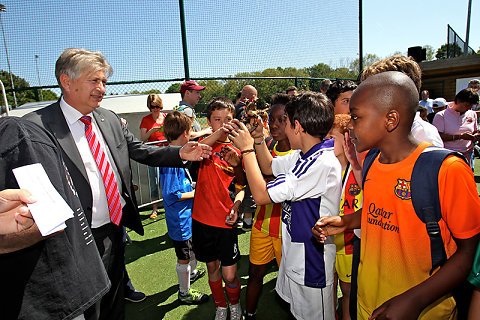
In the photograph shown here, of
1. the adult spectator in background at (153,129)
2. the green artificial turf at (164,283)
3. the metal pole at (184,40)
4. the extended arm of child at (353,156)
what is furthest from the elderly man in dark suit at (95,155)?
the metal pole at (184,40)

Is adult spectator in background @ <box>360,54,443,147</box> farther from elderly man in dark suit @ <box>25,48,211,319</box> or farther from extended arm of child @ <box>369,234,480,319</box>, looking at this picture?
elderly man in dark suit @ <box>25,48,211,319</box>

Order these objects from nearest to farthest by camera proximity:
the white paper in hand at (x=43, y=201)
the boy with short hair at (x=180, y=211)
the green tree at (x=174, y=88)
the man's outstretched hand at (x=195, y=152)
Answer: the white paper in hand at (x=43, y=201) → the man's outstretched hand at (x=195, y=152) → the boy with short hair at (x=180, y=211) → the green tree at (x=174, y=88)

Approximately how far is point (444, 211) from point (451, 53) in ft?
71.7

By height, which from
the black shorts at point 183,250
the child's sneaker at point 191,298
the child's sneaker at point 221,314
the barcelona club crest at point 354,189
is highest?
the barcelona club crest at point 354,189

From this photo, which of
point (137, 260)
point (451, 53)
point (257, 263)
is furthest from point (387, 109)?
point (451, 53)

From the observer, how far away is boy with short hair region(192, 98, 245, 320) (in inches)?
104

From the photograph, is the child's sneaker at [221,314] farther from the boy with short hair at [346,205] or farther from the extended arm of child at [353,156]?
the extended arm of child at [353,156]

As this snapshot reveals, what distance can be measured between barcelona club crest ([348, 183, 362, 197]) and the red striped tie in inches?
74.8

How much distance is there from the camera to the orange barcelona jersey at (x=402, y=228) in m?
1.23

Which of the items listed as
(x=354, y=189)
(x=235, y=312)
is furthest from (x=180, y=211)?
(x=354, y=189)

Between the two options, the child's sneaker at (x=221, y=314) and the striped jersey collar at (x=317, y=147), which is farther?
the child's sneaker at (x=221, y=314)

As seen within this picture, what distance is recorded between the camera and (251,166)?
1953mm

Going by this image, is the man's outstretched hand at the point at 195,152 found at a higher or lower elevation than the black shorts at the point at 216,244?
higher

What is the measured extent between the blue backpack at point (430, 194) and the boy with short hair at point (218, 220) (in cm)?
149
